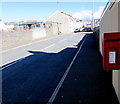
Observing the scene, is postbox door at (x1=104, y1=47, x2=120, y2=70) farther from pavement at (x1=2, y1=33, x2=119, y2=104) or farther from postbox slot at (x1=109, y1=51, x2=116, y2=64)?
pavement at (x1=2, y1=33, x2=119, y2=104)

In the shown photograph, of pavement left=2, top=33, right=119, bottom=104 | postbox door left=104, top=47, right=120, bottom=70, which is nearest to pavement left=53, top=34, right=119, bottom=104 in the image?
pavement left=2, top=33, right=119, bottom=104

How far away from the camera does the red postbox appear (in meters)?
2.58

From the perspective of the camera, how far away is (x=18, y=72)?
7438mm

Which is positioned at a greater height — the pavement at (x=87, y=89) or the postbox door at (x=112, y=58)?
the postbox door at (x=112, y=58)

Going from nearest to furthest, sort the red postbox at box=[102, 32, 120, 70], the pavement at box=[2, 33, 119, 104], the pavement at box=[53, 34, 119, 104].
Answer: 1. the red postbox at box=[102, 32, 120, 70]
2. the pavement at box=[53, 34, 119, 104]
3. the pavement at box=[2, 33, 119, 104]

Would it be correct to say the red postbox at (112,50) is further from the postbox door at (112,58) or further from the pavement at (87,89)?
the pavement at (87,89)

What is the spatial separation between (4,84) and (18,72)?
150 cm

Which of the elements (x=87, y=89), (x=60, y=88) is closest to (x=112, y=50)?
(x=87, y=89)

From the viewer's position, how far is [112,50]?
2.59 m

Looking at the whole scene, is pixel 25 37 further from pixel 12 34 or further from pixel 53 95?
pixel 53 95

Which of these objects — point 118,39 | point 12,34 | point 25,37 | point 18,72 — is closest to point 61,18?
point 25,37

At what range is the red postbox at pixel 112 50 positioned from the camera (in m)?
2.58

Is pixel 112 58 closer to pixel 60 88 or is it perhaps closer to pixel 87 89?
pixel 87 89

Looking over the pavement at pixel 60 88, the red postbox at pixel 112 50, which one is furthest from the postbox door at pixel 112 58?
the pavement at pixel 60 88
